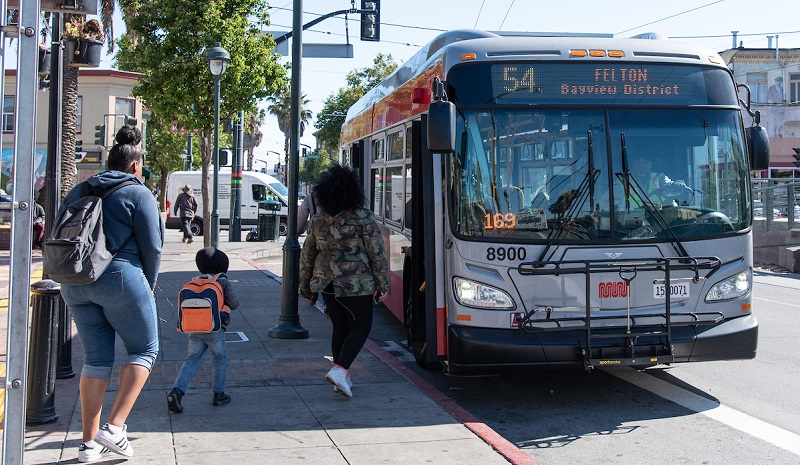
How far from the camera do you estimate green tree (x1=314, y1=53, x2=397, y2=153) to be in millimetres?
44719

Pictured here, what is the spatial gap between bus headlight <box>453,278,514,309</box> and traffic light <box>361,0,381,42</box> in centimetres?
1565

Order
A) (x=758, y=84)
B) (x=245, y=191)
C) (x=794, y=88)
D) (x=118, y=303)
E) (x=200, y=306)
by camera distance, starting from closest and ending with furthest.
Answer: (x=118, y=303), (x=200, y=306), (x=245, y=191), (x=794, y=88), (x=758, y=84)

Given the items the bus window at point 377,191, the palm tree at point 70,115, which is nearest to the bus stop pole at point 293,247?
the bus window at point 377,191

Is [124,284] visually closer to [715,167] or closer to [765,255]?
[715,167]

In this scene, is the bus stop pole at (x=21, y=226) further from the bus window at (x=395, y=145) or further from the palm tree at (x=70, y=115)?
the palm tree at (x=70, y=115)

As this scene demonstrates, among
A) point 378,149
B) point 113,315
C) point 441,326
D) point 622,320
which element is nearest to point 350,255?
point 441,326

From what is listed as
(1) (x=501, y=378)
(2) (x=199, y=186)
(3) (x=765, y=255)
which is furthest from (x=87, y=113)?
(1) (x=501, y=378)

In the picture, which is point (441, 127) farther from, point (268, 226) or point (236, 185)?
point (268, 226)

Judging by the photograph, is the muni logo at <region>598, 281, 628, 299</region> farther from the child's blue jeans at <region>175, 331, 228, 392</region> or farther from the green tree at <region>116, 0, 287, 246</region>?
the green tree at <region>116, 0, 287, 246</region>

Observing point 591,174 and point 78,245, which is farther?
point 591,174

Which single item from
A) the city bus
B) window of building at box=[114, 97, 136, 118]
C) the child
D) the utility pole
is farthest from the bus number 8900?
window of building at box=[114, 97, 136, 118]

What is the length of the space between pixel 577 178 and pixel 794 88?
170 feet

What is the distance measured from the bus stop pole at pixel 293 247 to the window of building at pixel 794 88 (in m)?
49.8

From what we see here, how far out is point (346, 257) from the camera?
6750 millimetres
